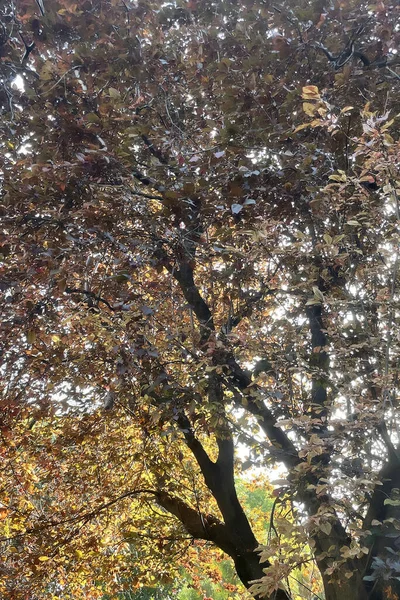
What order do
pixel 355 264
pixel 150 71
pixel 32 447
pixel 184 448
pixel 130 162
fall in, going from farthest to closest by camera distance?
1. pixel 184 448
2. pixel 32 447
3. pixel 150 71
4. pixel 355 264
5. pixel 130 162

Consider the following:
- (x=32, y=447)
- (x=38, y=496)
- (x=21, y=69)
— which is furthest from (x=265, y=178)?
(x=38, y=496)

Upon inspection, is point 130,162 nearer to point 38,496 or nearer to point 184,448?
point 38,496

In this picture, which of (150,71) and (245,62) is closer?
(245,62)

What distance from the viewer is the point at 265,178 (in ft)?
9.67

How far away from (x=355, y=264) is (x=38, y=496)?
4718mm

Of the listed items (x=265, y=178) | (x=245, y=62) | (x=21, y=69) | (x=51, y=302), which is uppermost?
(x=21, y=69)

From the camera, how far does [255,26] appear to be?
3088 mm

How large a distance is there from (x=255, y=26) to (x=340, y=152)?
1028 mm

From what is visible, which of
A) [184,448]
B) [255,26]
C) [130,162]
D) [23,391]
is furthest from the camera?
[184,448]

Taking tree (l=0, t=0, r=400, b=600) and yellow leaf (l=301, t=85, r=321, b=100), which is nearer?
yellow leaf (l=301, t=85, r=321, b=100)

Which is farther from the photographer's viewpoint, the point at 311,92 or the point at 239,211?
the point at 239,211

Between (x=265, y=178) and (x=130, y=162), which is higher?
(x=130, y=162)

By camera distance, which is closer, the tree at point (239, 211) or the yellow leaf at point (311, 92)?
the yellow leaf at point (311, 92)

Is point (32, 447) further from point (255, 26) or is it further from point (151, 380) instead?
point (255, 26)
